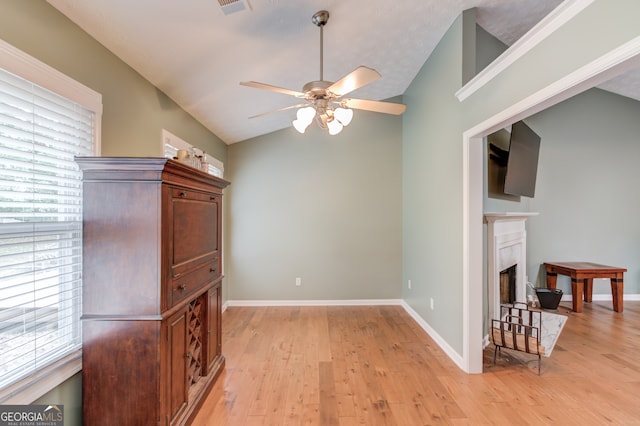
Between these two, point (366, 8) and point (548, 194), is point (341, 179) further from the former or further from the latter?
point (548, 194)

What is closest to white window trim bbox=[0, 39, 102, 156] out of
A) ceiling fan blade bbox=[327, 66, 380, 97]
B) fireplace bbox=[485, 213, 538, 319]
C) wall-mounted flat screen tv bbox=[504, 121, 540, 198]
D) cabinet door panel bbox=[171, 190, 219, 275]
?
cabinet door panel bbox=[171, 190, 219, 275]

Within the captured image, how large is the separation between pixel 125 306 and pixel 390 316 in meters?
3.42

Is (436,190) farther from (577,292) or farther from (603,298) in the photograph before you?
(603,298)

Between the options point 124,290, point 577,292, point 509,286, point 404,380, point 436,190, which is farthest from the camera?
point 577,292

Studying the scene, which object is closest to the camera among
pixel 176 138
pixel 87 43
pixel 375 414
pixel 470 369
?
pixel 87 43

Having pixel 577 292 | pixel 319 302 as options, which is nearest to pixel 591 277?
pixel 577 292

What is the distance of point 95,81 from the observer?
1.83 m

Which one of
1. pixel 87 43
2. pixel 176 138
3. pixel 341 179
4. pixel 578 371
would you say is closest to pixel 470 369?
pixel 578 371

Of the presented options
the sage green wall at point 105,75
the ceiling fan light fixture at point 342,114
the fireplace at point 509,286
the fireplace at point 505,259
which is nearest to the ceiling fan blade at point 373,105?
the ceiling fan light fixture at point 342,114

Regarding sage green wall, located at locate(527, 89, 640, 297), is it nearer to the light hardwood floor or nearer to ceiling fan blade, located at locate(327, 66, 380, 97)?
the light hardwood floor

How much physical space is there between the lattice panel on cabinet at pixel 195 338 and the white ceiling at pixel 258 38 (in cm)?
181

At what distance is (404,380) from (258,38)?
10.00 ft

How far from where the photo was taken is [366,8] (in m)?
2.37

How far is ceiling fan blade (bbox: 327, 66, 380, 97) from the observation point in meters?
1.75
